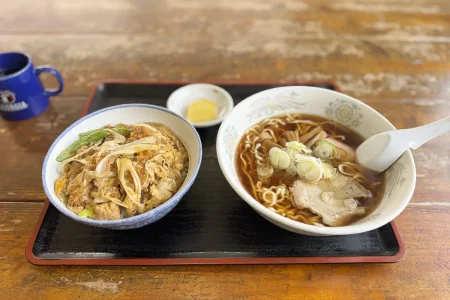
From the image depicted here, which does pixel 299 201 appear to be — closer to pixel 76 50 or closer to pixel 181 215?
pixel 181 215

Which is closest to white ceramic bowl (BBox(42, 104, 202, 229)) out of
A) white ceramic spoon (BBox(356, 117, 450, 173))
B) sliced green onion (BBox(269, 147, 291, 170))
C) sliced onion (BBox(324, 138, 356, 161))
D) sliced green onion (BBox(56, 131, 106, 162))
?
sliced green onion (BBox(56, 131, 106, 162))

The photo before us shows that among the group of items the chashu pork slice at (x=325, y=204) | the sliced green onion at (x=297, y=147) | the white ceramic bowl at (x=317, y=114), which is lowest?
the chashu pork slice at (x=325, y=204)

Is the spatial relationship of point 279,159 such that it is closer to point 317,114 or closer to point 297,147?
point 297,147

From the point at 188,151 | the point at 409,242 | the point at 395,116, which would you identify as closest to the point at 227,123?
the point at 188,151

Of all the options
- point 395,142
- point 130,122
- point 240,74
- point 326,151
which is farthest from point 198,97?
point 395,142

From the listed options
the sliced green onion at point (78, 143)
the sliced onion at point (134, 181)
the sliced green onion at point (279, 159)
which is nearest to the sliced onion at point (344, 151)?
the sliced green onion at point (279, 159)

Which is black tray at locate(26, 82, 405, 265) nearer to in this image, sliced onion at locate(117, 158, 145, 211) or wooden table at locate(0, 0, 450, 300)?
wooden table at locate(0, 0, 450, 300)

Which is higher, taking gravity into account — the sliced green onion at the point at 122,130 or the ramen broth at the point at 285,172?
the sliced green onion at the point at 122,130

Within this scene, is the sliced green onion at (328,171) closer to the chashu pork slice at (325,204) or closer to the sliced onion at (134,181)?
the chashu pork slice at (325,204)
